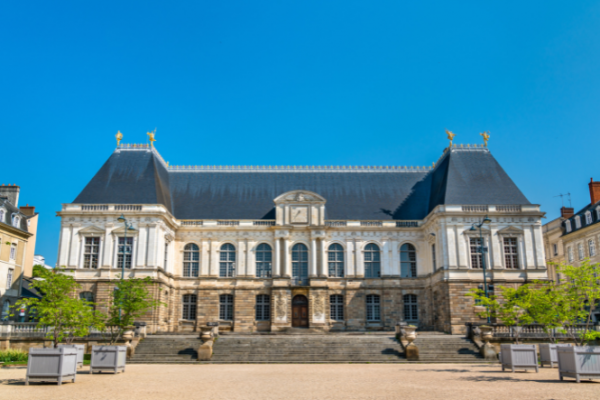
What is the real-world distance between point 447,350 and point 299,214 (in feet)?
50.2

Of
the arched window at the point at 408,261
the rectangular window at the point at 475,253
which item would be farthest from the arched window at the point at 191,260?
the rectangular window at the point at 475,253

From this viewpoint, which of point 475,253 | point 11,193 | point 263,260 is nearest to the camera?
point 475,253

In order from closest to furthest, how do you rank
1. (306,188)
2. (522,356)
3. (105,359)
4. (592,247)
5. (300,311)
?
(105,359) → (522,356) → (300,311) → (592,247) → (306,188)

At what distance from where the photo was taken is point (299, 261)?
37.9 meters

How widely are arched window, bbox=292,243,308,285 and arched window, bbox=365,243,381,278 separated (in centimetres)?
424

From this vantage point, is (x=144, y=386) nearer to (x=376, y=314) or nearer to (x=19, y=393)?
(x=19, y=393)

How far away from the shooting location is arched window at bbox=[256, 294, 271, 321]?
37.0 m

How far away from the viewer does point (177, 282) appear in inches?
1469

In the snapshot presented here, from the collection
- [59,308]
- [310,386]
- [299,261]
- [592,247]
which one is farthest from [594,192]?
[59,308]

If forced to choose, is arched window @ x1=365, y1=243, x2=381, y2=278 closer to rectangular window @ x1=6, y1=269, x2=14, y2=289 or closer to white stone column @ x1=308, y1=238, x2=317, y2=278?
white stone column @ x1=308, y1=238, x2=317, y2=278

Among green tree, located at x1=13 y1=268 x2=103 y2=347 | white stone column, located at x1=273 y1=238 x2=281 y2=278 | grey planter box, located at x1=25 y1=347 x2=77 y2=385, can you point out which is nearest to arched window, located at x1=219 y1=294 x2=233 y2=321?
white stone column, located at x1=273 y1=238 x2=281 y2=278

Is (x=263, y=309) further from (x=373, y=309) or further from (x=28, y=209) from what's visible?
(x=28, y=209)

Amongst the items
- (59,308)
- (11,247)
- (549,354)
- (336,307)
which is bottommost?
(549,354)

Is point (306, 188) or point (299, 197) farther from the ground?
point (306, 188)
